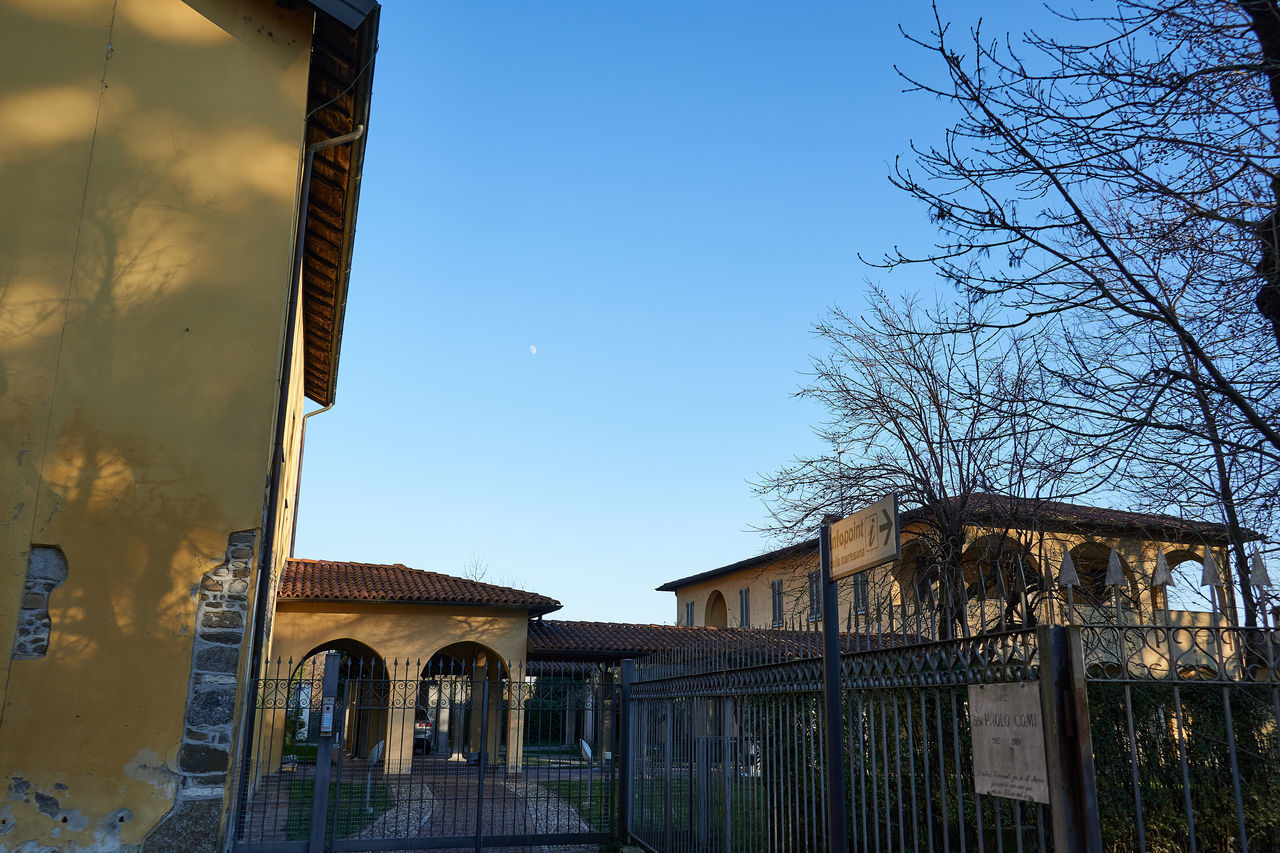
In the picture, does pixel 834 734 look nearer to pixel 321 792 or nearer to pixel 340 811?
pixel 321 792

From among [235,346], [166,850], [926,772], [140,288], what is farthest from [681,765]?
[140,288]

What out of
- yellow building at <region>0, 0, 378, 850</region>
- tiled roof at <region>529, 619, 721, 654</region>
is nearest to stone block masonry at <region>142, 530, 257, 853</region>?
yellow building at <region>0, 0, 378, 850</region>

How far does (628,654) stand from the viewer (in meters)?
21.1

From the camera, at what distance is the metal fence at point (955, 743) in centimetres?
305

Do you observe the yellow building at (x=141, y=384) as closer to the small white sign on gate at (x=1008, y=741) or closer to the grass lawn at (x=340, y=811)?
the grass lawn at (x=340, y=811)

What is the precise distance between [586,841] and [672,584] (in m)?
25.2

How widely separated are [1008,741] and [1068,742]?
0.31m

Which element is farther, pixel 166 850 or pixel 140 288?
pixel 140 288

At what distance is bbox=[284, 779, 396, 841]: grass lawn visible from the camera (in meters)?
10.4

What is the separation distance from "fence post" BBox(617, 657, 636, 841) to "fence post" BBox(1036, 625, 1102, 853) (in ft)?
21.7

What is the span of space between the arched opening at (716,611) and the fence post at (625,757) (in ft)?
73.3

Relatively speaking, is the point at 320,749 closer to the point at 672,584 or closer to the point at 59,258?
the point at 59,258

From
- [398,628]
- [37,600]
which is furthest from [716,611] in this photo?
[37,600]

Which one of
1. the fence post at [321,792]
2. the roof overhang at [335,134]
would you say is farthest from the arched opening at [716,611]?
the fence post at [321,792]
